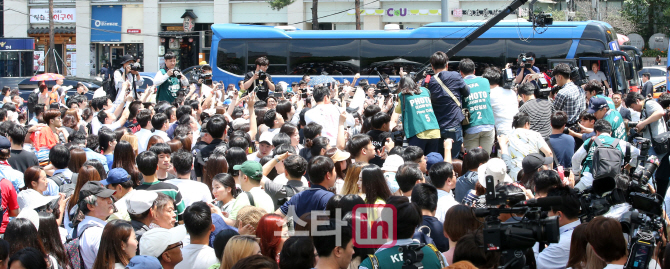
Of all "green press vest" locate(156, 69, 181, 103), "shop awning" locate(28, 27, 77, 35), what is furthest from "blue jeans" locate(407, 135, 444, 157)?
"shop awning" locate(28, 27, 77, 35)

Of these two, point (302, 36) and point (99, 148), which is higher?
point (302, 36)

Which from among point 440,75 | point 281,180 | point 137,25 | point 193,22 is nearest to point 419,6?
point 193,22

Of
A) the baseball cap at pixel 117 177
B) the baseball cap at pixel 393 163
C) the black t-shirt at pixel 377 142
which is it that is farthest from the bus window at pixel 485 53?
the baseball cap at pixel 117 177

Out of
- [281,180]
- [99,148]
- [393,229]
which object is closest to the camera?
[393,229]

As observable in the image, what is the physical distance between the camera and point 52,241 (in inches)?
166

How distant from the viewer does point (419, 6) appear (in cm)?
2998

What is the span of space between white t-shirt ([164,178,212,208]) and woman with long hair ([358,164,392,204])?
1526mm

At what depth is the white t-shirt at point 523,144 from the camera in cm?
633

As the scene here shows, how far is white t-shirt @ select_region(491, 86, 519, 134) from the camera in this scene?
7.86m

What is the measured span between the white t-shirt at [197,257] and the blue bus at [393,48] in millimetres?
13997

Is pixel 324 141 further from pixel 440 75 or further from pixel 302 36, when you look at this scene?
pixel 302 36

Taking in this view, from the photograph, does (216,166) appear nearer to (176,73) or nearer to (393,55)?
(176,73)

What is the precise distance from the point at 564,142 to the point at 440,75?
1.59m

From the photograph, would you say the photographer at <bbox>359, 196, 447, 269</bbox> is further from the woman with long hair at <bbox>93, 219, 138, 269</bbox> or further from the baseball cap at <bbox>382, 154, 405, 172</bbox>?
the baseball cap at <bbox>382, 154, 405, 172</bbox>
